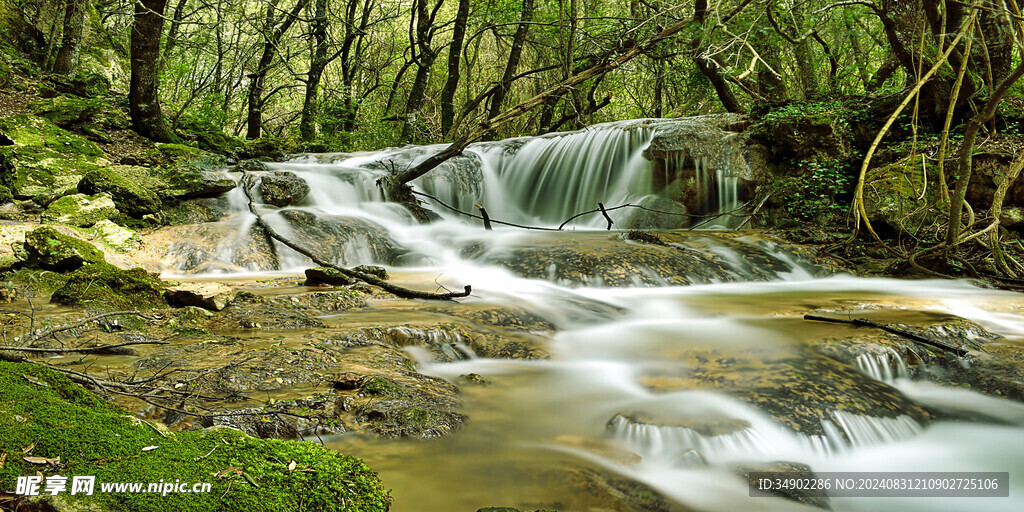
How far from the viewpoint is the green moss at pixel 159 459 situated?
4.09 ft

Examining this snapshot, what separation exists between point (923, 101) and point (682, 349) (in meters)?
7.03

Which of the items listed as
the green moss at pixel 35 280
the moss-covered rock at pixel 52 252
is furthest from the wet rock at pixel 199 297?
the moss-covered rock at pixel 52 252

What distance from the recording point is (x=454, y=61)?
1345 centimetres

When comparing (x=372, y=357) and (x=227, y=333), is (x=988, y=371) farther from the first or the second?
(x=227, y=333)

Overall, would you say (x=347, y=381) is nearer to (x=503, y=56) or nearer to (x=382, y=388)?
(x=382, y=388)

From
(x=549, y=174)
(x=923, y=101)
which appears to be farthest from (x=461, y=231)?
(x=923, y=101)

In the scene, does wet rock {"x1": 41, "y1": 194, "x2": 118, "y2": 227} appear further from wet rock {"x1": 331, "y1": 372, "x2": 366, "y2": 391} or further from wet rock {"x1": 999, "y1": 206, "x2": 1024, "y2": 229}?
wet rock {"x1": 999, "y1": 206, "x2": 1024, "y2": 229}

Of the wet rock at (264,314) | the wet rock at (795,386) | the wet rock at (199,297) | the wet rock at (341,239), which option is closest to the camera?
the wet rock at (795,386)

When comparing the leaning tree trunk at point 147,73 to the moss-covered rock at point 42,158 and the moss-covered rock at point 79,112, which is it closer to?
the moss-covered rock at point 79,112

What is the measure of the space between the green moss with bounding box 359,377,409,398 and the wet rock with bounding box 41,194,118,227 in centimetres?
516

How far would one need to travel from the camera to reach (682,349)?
12.2ft

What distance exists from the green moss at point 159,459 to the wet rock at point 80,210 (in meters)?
5.30

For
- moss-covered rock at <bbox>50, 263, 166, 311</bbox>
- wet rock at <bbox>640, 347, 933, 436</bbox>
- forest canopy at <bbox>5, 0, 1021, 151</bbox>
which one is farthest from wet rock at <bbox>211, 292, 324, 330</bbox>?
forest canopy at <bbox>5, 0, 1021, 151</bbox>

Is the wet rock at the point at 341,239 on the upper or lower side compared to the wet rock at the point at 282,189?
lower
